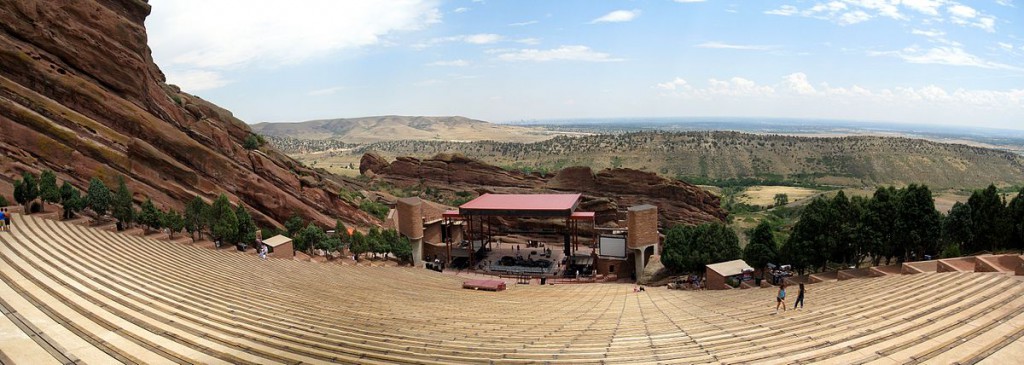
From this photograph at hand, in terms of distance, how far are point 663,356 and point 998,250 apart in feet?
83.3

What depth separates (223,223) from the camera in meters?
29.5

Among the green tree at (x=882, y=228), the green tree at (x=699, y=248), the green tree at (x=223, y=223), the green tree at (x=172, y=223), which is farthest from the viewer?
the green tree at (x=699, y=248)

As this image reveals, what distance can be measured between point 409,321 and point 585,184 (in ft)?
188

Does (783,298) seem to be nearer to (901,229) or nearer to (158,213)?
(901,229)

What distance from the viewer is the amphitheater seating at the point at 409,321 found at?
9961 millimetres

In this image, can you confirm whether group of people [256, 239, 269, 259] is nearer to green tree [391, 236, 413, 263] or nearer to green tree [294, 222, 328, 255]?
green tree [294, 222, 328, 255]

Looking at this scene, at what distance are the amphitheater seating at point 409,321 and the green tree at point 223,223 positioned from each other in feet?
24.0

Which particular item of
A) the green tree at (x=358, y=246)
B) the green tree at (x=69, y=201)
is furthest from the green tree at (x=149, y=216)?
the green tree at (x=358, y=246)

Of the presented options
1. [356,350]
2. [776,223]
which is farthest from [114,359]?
[776,223]

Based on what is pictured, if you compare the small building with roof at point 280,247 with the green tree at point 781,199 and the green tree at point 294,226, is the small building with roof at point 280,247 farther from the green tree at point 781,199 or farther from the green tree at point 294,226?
the green tree at point 781,199

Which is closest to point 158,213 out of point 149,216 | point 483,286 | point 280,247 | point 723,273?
point 149,216

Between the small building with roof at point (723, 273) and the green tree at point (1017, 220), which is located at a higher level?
the green tree at point (1017, 220)

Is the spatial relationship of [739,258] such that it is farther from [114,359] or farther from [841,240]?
[114,359]

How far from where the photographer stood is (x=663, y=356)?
1120cm
